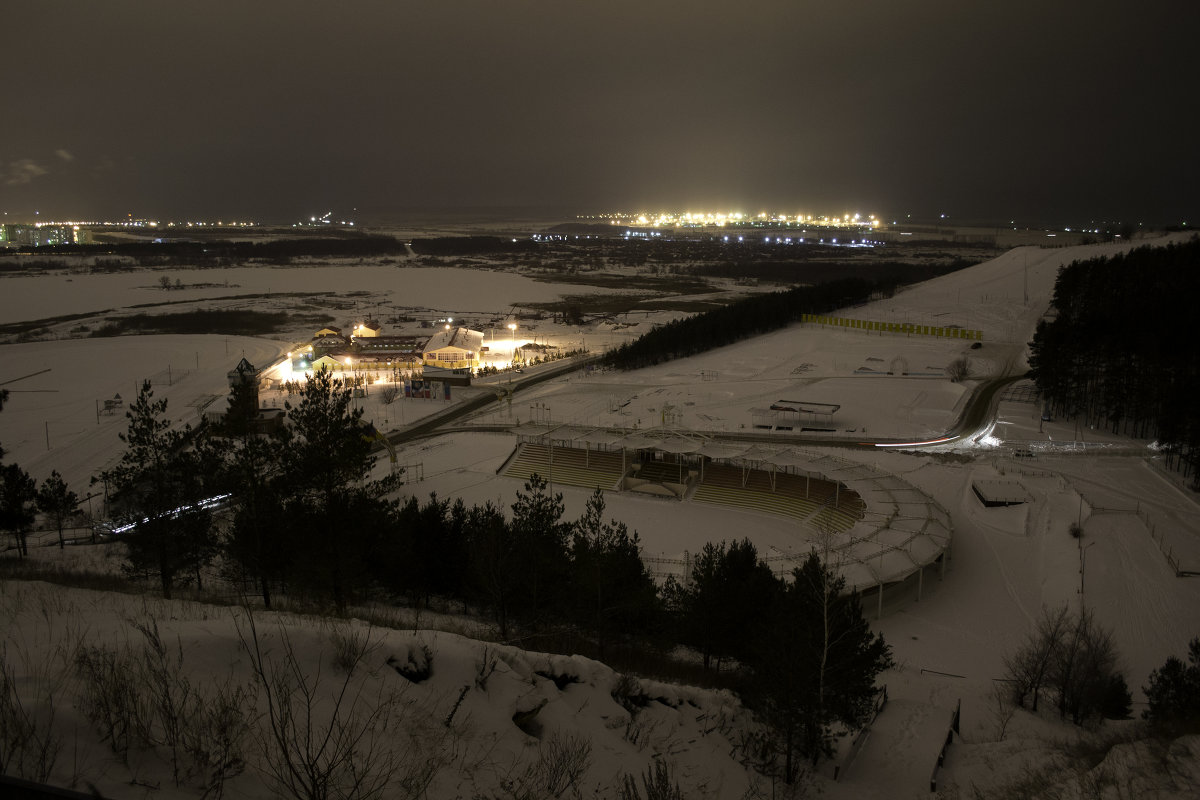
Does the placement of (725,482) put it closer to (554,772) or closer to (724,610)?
(724,610)

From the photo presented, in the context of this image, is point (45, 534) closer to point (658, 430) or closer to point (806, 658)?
point (658, 430)

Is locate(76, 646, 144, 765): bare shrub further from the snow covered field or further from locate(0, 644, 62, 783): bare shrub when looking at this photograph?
the snow covered field

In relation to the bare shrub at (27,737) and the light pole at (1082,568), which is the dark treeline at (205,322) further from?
the bare shrub at (27,737)

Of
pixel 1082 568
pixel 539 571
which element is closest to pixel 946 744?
pixel 539 571

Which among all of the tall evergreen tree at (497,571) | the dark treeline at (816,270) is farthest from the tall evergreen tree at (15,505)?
the dark treeline at (816,270)

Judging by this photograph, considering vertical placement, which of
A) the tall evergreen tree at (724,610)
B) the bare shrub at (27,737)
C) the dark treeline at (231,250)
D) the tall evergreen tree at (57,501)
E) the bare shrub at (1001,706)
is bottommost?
the bare shrub at (1001,706)
